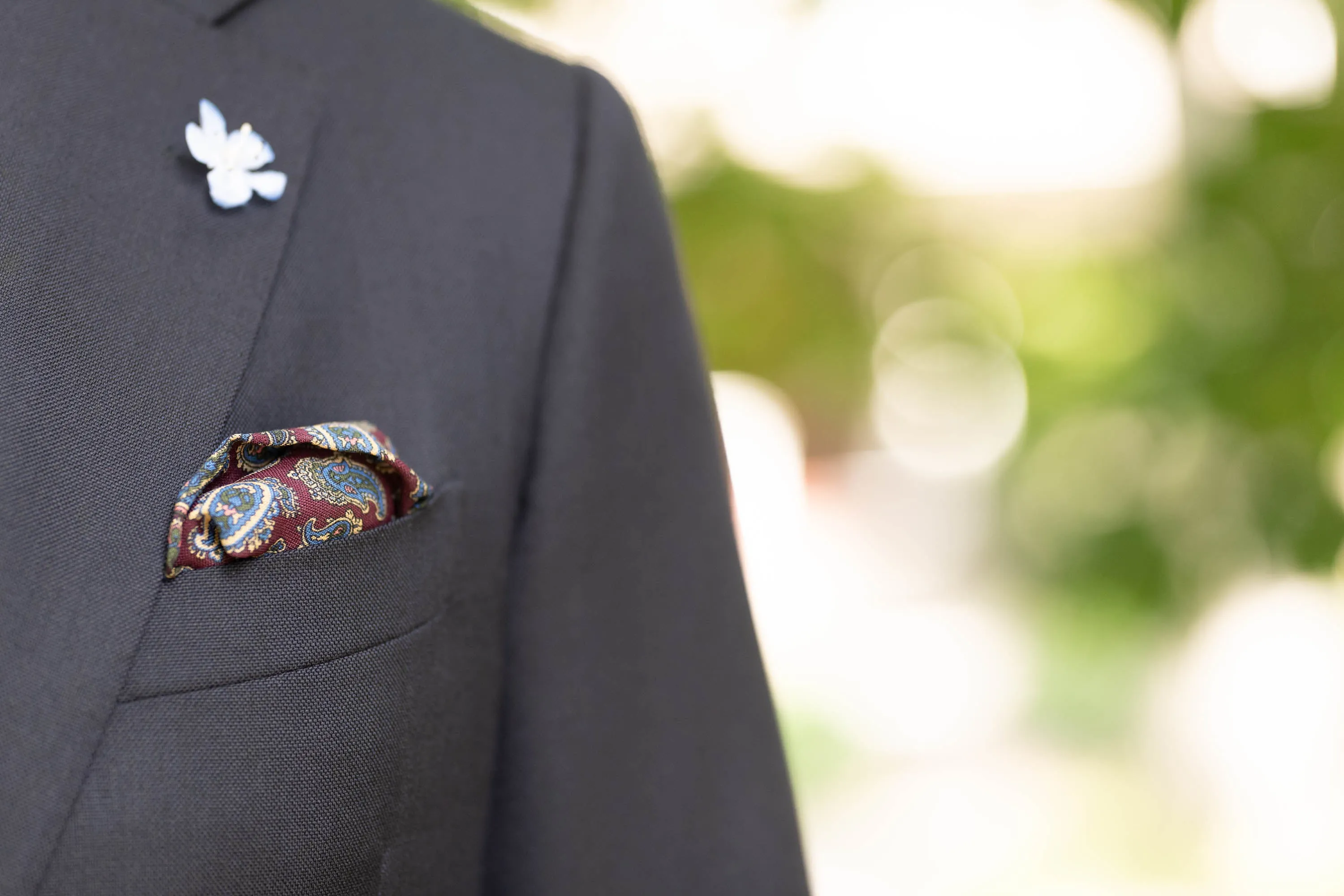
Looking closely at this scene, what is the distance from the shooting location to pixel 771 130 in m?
2.87

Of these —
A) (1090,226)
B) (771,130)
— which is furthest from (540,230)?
(1090,226)

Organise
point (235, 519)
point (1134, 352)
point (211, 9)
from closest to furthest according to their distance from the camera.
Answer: point (235, 519), point (211, 9), point (1134, 352)

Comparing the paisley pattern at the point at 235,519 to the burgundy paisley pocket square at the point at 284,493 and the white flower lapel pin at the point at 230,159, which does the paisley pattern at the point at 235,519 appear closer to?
the burgundy paisley pocket square at the point at 284,493

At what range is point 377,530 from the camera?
2.11 ft

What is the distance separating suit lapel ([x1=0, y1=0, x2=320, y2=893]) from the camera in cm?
56

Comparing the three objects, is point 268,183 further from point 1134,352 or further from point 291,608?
point 1134,352

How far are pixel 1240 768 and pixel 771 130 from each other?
6.66ft

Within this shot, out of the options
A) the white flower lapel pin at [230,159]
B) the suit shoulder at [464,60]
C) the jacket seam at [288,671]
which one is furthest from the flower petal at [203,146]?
the jacket seam at [288,671]

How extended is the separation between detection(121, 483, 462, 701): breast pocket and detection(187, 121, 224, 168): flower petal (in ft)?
0.74

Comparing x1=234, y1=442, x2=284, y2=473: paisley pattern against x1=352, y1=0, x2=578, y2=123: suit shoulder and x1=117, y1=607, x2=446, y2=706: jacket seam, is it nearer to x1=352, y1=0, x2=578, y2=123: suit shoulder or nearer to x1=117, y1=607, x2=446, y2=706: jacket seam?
x1=117, y1=607, x2=446, y2=706: jacket seam

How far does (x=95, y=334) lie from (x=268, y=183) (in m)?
0.14

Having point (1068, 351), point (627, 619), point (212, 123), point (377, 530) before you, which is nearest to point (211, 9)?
point (212, 123)

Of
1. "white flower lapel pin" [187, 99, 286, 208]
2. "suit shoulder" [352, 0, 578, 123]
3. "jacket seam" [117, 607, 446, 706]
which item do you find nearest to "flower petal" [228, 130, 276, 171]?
"white flower lapel pin" [187, 99, 286, 208]

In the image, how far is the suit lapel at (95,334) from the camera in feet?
1.84
